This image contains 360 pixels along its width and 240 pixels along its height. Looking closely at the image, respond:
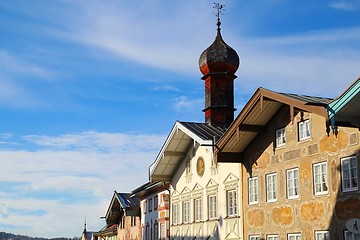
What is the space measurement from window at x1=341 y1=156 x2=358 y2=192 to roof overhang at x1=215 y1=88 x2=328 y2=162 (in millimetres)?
2300

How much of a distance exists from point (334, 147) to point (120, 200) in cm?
2546

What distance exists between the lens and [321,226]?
21.9 m

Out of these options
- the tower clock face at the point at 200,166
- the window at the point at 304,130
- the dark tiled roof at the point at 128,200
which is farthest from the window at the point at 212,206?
the dark tiled roof at the point at 128,200

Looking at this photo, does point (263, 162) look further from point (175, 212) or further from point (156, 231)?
point (156, 231)

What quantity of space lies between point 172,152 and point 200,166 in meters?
2.41

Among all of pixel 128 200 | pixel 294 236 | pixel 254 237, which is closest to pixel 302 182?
pixel 294 236

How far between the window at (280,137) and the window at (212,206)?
5984 mm

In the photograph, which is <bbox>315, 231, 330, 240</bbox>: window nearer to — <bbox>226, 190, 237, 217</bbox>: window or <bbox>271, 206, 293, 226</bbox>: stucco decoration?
<bbox>271, 206, 293, 226</bbox>: stucco decoration

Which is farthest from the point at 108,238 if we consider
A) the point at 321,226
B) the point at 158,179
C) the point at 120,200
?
the point at 321,226

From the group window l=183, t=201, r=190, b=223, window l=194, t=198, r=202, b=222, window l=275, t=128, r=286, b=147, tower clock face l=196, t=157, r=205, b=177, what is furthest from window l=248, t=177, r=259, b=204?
window l=183, t=201, r=190, b=223

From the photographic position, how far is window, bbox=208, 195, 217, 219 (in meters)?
29.8

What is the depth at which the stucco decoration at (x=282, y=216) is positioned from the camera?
78.1 feet

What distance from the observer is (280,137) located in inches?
984

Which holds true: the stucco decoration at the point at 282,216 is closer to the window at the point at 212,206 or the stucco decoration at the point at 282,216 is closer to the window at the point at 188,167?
the window at the point at 212,206
